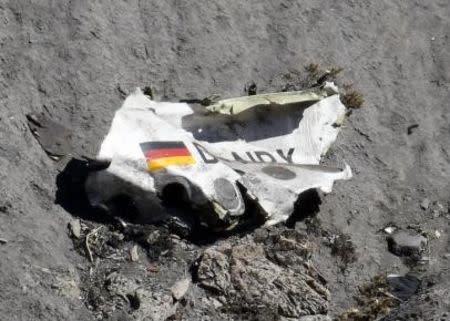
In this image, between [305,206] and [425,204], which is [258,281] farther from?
[425,204]

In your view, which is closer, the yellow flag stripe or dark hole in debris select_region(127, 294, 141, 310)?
dark hole in debris select_region(127, 294, 141, 310)

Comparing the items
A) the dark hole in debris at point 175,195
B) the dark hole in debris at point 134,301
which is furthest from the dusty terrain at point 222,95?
the dark hole in debris at point 175,195

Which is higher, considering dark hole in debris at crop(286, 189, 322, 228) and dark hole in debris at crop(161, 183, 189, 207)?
dark hole in debris at crop(161, 183, 189, 207)

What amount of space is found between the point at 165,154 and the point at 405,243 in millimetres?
2291

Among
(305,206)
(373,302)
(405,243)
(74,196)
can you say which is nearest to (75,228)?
(74,196)

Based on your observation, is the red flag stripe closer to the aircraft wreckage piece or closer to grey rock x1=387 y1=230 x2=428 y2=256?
the aircraft wreckage piece

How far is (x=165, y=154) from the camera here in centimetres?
592

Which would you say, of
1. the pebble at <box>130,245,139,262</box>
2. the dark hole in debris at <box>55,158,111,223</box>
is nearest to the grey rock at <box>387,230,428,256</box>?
the pebble at <box>130,245,139,262</box>

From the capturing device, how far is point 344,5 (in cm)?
850

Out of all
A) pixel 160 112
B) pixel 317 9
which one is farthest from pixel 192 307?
pixel 317 9

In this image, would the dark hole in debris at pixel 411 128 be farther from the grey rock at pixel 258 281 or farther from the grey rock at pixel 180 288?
the grey rock at pixel 180 288

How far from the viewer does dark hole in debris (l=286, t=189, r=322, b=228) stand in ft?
21.5

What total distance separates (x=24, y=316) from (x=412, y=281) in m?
3.19

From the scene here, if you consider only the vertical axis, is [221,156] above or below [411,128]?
above
